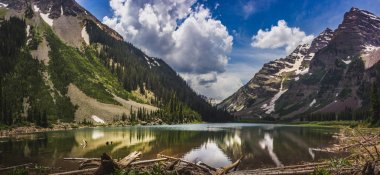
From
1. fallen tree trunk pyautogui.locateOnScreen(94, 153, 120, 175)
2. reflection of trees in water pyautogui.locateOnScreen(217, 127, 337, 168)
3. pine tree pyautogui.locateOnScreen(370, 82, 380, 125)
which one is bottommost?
reflection of trees in water pyautogui.locateOnScreen(217, 127, 337, 168)

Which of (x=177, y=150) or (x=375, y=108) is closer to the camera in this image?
(x=177, y=150)

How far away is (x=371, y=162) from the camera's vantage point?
891 inches

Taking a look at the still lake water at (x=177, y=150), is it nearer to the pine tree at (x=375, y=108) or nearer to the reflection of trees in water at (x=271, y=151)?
the reflection of trees in water at (x=271, y=151)

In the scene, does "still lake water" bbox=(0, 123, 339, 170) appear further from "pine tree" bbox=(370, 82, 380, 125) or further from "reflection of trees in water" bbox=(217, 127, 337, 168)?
"pine tree" bbox=(370, 82, 380, 125)

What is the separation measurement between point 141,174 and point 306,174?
1290 cm

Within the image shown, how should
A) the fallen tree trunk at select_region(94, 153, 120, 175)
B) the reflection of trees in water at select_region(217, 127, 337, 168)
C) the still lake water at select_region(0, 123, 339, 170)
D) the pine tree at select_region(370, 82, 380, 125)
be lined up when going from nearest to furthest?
the fallen tree trunk at select_region(94, 153, 120, 175) < the still lake water at select_region(0, 123, 339, 170) < the reflection of trees in water at select_region(217, 127, 337, 168) < the pine tree at select_region(370, 82, 380, 125)

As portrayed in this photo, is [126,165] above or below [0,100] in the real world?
below

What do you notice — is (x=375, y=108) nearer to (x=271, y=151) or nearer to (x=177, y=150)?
(x=271, y=151)

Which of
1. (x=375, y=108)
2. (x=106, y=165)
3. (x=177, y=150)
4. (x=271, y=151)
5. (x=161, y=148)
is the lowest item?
(x=271, y=151)

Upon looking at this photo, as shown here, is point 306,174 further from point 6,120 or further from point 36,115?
point 36,115

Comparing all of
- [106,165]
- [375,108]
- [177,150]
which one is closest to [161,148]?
[177,150]

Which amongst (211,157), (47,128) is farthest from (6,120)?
(211,157)

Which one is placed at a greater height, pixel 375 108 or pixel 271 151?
pixel 375 108

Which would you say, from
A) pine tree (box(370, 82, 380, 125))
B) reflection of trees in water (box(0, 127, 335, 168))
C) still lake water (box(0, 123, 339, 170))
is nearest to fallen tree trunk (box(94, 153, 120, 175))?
still lake water (box(0, 123, 339, 170))
